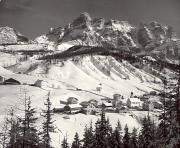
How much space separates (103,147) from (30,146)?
7.58 metres

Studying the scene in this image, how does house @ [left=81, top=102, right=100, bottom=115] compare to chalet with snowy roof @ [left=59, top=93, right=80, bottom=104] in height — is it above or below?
below

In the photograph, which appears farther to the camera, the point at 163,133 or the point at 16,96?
the point at 16,96

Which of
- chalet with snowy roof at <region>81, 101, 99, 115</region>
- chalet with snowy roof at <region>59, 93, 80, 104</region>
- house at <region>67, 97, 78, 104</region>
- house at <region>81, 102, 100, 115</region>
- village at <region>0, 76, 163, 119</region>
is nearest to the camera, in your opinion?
house at <region>81, 102, 100, 115</region>

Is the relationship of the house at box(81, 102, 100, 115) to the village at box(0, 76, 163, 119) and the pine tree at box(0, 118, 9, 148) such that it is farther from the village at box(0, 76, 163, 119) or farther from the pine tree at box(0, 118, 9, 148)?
the pine tree at box(0, 118, 9, 148)

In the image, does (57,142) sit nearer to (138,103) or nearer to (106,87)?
(138,103)

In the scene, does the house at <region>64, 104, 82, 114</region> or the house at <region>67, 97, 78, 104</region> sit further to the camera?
→ the house at <region>67, 97, 78, 104</region>

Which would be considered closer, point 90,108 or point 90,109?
point 90,109

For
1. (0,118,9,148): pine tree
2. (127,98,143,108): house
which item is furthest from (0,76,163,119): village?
(0,118,9,148): pine tree

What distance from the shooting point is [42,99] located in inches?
5167

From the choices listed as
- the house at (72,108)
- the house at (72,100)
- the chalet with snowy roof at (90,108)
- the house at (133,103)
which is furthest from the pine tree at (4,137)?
the house at (133,103)

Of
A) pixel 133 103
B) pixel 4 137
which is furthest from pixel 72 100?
pixel 4 137

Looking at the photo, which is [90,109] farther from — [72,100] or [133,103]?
[133,103]

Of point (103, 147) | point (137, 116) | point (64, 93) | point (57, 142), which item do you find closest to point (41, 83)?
point (64, 93)

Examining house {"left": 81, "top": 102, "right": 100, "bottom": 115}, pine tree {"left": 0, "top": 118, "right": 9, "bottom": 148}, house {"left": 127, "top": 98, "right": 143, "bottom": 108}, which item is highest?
A: house {"left": 127, "top": 98, "right": 143, "bottom": 108}
